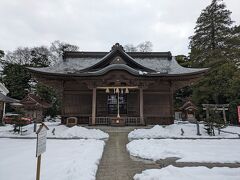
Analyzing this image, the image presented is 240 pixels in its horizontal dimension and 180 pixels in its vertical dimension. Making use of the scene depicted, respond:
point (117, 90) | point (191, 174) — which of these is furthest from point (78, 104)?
point (191, 174)

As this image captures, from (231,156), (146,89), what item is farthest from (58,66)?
(231,156)

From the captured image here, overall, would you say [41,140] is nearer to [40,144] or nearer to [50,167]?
[40,144]

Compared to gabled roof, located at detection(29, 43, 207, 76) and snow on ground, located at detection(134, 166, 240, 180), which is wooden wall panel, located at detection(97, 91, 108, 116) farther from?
snow on ground, located at detection(134, 166, 240, 180)

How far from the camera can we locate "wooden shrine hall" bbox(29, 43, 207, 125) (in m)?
15.6

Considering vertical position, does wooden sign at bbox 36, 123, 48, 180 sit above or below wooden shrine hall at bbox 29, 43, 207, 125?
below

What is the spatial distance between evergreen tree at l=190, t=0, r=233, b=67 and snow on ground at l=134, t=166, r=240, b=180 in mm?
23046

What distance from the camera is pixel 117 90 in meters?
16.0

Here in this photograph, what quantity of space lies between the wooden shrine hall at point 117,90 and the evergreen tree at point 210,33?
989cm

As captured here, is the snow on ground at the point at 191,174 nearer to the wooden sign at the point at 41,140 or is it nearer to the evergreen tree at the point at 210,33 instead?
Result: the wooden sign at the point at 41,140

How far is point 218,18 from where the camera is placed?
27.1 meters

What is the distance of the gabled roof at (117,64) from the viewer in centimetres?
1588

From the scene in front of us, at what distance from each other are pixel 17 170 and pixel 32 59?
45964 mm

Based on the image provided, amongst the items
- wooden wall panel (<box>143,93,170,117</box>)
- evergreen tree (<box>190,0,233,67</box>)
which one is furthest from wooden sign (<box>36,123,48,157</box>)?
evergreen tree (<box>190,0,233,67</box>)

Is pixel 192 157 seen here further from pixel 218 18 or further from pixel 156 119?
pixel 218 18
